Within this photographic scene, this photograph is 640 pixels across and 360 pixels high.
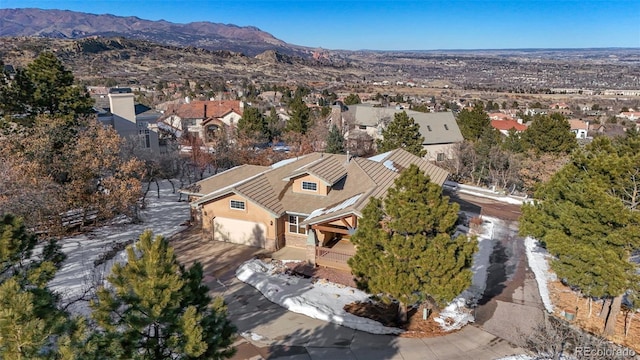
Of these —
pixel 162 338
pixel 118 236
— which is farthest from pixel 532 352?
pixel 118 236

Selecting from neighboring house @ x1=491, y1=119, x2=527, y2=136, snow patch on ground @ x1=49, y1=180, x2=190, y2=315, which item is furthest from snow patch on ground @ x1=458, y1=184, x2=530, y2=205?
neighboring house @ x1=491, y1=119, x2=527, y2=136

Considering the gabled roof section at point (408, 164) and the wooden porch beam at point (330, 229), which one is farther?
the gabled roof section at point (408, 164)

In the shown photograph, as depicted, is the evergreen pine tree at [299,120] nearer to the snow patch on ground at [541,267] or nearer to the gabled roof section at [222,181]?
the gabled roof section at [222,181]

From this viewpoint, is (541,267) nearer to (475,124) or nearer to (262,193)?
(262,193)

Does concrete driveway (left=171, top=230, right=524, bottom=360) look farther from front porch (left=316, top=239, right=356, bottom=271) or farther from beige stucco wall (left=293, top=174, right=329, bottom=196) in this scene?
beige stucco wall (left=293, top=174, right=329, bottom=196)

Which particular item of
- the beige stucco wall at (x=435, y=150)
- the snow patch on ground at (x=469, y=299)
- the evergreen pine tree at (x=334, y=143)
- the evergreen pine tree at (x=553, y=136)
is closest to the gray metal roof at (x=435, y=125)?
the beige stucco wall at (x=435, y=150)

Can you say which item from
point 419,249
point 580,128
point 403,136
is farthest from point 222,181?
point 580,128

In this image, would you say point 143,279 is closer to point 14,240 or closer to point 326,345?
point 14,240
